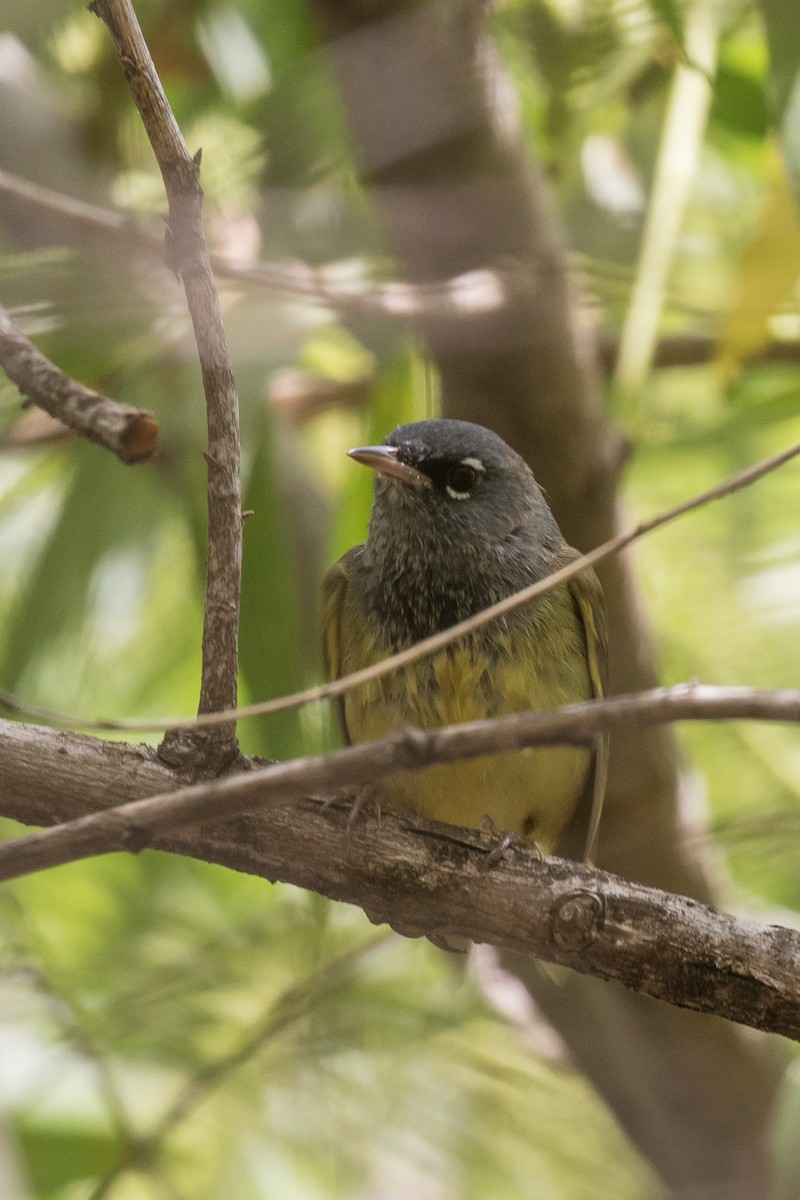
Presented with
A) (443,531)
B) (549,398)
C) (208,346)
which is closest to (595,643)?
(443,531)

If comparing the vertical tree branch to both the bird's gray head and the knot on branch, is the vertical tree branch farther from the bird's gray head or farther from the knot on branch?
the bird's gray head

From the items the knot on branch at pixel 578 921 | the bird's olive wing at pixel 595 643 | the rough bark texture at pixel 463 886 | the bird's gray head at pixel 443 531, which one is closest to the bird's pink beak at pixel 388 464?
the bird's gray head at pixel 443 531

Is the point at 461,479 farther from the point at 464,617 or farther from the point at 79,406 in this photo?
the point at 79,406

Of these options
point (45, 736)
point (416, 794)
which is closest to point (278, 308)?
point (416, 794)

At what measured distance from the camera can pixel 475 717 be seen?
275 cm

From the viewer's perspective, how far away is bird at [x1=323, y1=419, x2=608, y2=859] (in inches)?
A: 109

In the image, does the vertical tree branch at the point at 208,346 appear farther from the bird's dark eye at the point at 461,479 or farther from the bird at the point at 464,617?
the bird's dark eye at the point at 461,479

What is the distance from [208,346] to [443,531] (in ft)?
4.48

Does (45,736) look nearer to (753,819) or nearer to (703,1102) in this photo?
(753,819)

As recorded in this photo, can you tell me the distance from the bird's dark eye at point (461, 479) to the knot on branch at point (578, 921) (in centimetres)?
127

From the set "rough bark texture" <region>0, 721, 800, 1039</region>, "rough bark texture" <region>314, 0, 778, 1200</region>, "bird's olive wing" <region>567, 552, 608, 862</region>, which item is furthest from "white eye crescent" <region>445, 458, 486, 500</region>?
"rough bark texture" <region>0, 721, 800, 1039</region>

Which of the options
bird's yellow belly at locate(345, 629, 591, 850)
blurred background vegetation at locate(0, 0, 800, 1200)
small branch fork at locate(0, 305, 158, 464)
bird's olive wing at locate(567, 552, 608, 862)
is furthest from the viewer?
blurred background vegetation at locate(0, 0, 800, 1200)

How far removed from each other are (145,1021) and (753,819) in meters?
1.72

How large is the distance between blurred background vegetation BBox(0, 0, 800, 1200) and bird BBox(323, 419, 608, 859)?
0.31m
